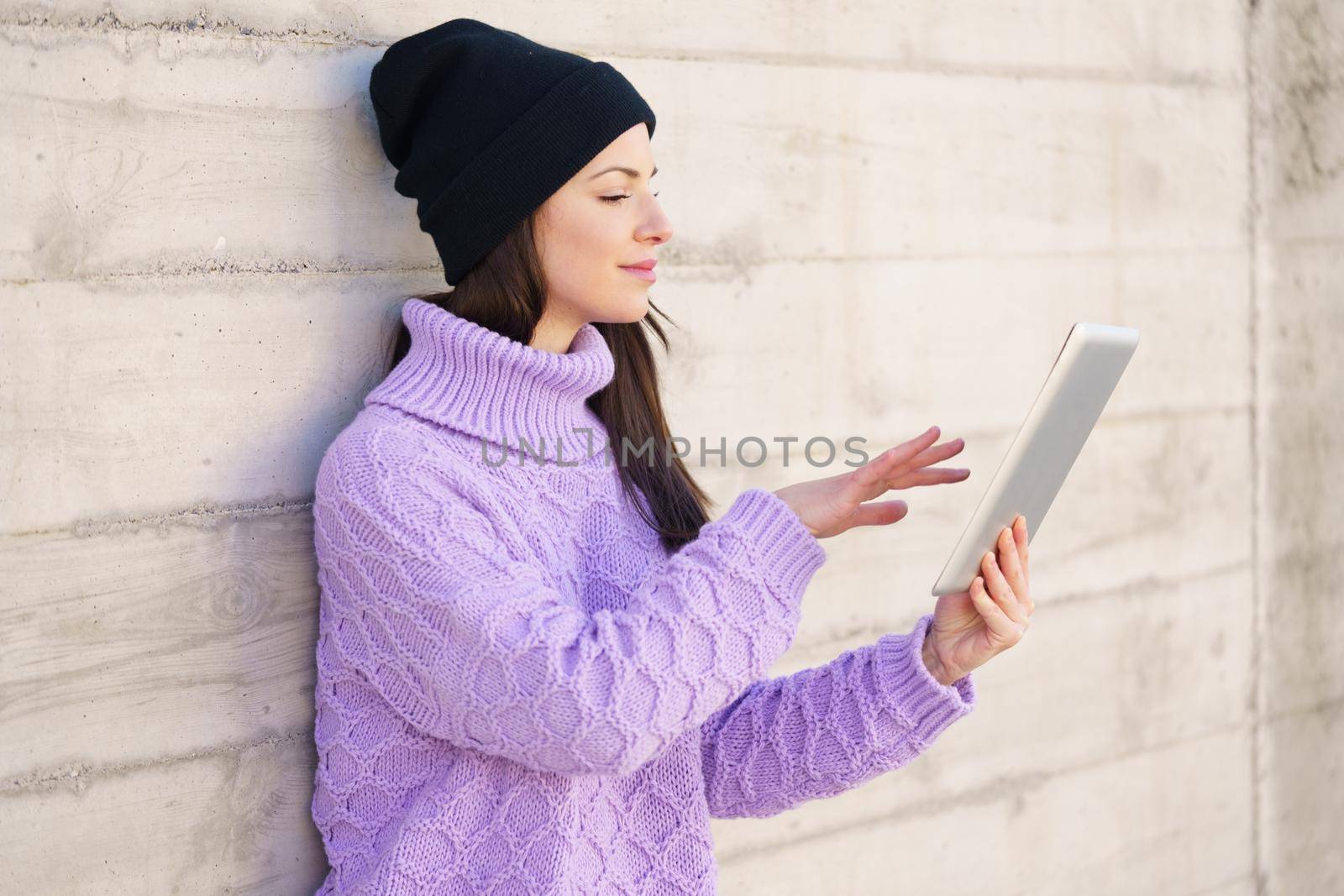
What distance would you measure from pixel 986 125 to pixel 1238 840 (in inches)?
62.4

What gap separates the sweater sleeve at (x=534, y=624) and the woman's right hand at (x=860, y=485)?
0.11 feet

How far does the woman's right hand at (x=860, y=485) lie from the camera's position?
1441 mm

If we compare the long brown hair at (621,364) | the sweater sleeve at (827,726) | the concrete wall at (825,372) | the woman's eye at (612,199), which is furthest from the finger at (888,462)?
the concrete wall at (825,372)

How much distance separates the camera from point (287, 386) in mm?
1632

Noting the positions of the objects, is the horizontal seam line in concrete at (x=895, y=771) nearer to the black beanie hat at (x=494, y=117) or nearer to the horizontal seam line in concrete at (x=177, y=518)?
the horizontal seam line in concrete at (x=177, y=518)

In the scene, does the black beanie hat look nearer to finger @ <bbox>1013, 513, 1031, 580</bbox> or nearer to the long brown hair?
the long brown hair

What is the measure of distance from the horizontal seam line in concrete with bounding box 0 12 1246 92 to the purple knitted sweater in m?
0.38

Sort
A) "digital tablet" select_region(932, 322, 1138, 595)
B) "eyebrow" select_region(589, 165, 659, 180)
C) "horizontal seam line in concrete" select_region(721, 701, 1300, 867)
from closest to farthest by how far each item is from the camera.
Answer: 1. "digital tablet" select_region(932, 322, 1138, 595)
2. "eyebrow" select_region(589, 165, 659, 180)
3. "horizontal seam line in concrete" select_region(721, 701, 1300, 867)

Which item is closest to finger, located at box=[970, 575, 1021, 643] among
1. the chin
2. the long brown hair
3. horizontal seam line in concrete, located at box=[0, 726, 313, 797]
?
the long brown hair

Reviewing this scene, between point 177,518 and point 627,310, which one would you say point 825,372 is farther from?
point 177,518

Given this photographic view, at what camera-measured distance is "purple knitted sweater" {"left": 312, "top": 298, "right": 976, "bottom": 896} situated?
136 cm

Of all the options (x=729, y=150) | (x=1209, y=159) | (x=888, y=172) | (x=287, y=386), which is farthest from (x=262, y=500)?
(x=1209, y=159)

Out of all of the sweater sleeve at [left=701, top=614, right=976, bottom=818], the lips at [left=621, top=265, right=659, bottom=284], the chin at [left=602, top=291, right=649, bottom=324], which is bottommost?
Result: the sweater sleeve at [left=701, top=614, right=976, bottom=818]

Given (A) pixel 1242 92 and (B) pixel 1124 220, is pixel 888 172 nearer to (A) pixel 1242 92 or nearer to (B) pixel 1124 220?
(B) pixel 1124 220
